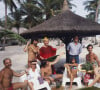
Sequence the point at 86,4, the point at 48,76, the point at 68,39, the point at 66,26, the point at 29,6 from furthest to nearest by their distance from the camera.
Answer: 1. the point at 86,4
2. the point at 29,6
3. the point at 68,39
4. the point at 66,26
5. the point at 48,76

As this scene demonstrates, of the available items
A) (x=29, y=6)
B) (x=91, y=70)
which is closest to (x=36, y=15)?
(x=29, y=6)

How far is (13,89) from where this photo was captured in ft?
11.1

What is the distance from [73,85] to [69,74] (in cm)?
45

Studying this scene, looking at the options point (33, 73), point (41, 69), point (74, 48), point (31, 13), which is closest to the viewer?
point (33, 73)

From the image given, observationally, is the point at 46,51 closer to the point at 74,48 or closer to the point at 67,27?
the point at 74,48

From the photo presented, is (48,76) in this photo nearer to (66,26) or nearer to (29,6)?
(66,26)

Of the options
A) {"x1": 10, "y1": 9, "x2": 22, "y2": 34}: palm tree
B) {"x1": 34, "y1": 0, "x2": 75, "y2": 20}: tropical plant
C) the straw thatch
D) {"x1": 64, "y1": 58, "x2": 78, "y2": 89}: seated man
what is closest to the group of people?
{"x1": 64, "y1": 58, "x2": 78, "y2": 89}: seated man

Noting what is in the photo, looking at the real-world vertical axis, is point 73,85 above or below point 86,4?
below

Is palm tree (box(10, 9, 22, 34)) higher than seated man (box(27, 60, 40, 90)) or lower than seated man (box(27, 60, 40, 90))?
higher

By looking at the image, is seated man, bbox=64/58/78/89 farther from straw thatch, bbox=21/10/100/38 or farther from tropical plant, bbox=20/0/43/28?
tropical plant, bbox=20/0/43/28

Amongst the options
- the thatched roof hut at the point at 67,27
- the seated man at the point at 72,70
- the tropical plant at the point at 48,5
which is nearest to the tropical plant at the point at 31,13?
the tropical plant at the point at 48,5

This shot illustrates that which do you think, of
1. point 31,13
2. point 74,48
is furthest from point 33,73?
point 31,13

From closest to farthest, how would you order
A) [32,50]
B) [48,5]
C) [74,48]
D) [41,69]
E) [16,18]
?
[41,69] → [74,48] → [32,50] → [48,5] → [16,18]

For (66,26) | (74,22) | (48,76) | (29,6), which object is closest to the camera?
(48,76)
